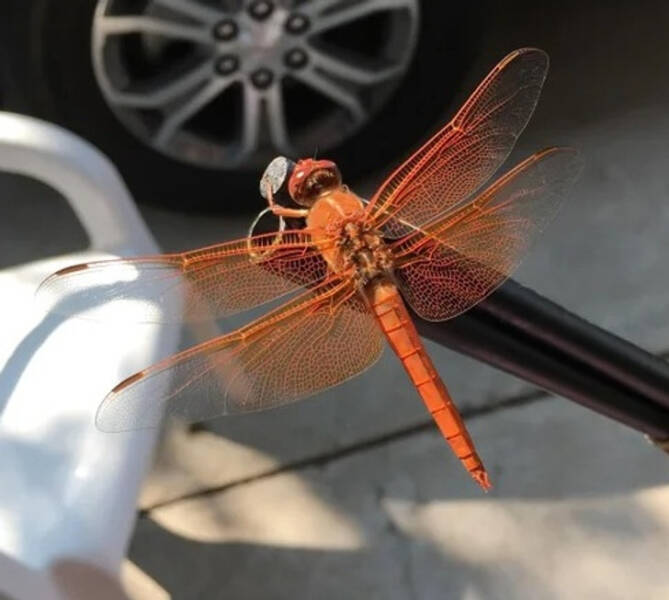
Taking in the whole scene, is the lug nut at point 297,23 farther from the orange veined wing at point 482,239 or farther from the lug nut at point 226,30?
the orange veined wing at point 482,239

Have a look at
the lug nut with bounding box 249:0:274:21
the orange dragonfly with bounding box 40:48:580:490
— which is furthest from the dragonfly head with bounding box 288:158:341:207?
the lug nut with bounding box 249:0:274:21

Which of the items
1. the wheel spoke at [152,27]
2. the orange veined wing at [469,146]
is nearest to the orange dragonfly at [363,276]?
the orange veined wing at [469,146]

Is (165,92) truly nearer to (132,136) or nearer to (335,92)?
(132,136)

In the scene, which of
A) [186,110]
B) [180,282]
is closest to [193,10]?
[186,110]

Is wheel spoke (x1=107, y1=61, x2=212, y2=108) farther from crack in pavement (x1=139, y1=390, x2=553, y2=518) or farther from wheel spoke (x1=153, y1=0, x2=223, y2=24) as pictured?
crack in pavement (x1=139, y1=390, x2=553, y2=518)

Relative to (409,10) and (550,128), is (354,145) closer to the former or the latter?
(409,10)

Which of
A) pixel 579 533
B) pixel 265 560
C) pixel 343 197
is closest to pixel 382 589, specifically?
pixel 265 560
